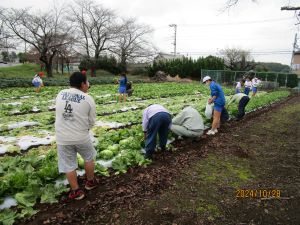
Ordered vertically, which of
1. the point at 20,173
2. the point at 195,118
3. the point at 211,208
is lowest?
the point at 211,208

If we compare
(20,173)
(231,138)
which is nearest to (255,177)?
(231,138)

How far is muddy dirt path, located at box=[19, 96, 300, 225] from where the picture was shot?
4004 millimetres

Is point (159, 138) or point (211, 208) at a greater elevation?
point (159, 138)

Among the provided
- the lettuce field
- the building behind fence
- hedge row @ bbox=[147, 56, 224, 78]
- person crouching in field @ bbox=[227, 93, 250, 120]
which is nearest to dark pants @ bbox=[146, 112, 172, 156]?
the lettuce field

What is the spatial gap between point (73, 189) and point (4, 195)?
1073 mm

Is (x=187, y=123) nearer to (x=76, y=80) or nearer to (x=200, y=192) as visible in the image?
(x=200, y=192)

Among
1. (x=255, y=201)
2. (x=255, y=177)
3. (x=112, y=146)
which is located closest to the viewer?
(x=255, y=201)

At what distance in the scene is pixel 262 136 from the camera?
9117 millimetres

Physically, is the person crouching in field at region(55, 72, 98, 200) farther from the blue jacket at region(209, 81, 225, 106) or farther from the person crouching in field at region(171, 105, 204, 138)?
the blue jacket at region(209, 81, 225, 106)

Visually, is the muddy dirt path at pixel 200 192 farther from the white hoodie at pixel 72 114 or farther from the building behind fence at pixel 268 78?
the building behind fence at pixel 268 78

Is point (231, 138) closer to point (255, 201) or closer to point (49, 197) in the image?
point (255, 201)

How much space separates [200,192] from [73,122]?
252 cm
